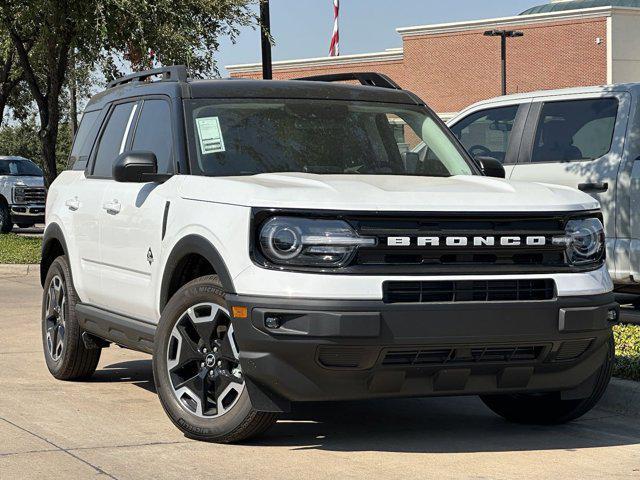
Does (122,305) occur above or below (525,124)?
below

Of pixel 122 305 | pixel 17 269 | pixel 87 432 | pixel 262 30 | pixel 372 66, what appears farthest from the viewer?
pixel 372 66

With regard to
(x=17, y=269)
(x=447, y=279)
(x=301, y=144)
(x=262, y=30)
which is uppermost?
(x=262, y=30)

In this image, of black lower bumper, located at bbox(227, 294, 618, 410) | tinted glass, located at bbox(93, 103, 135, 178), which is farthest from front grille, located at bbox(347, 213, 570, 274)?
tinted glass, located at bbox(93, 103, 135, 178)

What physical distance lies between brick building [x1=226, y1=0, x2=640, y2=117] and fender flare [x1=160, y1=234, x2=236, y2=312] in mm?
58694

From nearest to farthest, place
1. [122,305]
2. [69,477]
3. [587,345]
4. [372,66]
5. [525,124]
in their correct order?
[69,477], [587,345], [122,305], [525,124], [372,66]

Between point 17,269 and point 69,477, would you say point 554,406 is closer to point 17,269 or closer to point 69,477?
point 69,477

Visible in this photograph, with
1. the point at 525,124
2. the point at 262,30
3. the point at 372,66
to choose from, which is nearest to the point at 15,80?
the point at 262,30

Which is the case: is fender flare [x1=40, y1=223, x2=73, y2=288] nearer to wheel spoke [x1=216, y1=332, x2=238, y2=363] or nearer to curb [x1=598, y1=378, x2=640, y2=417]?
wheel spoke [x1=216, y1=332, x2=238, y2=363]

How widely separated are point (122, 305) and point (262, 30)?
1307 cm

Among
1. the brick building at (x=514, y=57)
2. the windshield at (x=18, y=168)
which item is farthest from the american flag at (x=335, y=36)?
the windshield at (x=18, y=168)

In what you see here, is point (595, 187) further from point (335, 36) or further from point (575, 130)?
point (335, 36)

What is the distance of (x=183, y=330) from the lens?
6496 millimetres

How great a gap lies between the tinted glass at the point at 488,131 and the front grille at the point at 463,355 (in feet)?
18.6

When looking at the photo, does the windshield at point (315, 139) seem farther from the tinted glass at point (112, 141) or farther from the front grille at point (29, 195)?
the front grille at point (29, 195)
